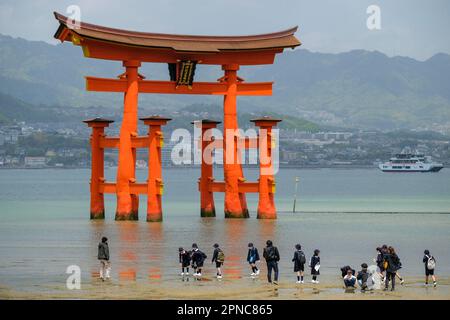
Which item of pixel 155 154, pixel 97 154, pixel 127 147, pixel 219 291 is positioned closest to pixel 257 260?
pixel 219 291

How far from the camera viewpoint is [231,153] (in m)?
63.5

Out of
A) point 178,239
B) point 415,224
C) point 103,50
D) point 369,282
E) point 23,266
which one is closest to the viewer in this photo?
point 369,282

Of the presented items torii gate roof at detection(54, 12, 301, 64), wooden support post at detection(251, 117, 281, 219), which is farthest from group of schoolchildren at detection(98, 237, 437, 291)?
wooden support post at detection(251, 117, 281, 219)

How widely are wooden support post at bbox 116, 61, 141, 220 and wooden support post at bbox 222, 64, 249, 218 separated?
5.40 meters

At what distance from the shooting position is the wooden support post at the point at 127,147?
61.3 meters

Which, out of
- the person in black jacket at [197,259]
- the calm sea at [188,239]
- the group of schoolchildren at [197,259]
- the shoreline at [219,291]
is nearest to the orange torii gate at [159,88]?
the calm sea at [188,239]

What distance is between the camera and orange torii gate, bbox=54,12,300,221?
60.0m

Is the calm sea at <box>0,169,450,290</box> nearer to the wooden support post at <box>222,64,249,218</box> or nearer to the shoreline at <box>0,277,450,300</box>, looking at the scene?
the wooden support post at <box>222,64,249,218</box>

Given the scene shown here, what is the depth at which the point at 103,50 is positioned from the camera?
6000 centimetres

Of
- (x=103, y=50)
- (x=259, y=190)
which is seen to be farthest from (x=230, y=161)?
(x=103, y=50)
